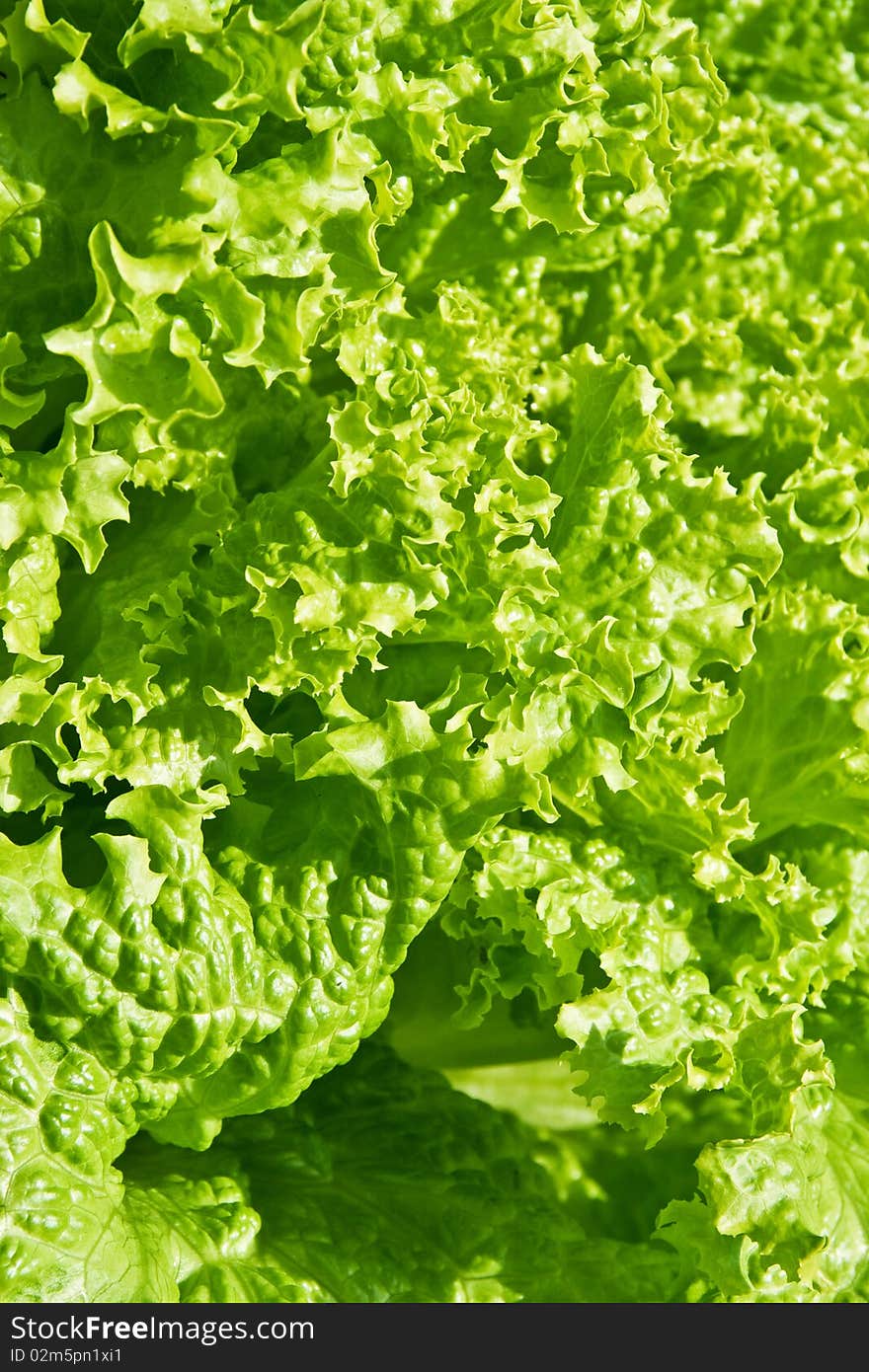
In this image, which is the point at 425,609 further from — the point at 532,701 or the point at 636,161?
the point at 636,161

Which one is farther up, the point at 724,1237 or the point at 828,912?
the point at 828,912

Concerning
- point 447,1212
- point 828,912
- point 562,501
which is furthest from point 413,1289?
point 562,501

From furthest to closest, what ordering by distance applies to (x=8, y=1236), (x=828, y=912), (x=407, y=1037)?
1. (x=407, y=1037)
2. (x=828, y=912)
3. (x=8, y=1236)

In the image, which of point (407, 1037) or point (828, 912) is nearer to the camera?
point (828, 912)

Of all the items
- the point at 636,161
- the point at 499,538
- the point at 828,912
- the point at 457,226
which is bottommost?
the point at 828,912

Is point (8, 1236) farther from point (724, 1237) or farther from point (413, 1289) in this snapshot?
point (724, 1237)

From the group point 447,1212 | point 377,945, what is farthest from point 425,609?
point 447,1212

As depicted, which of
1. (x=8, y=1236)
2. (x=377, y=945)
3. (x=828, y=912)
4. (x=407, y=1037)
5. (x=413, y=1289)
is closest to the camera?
(x=8, y=1236)
